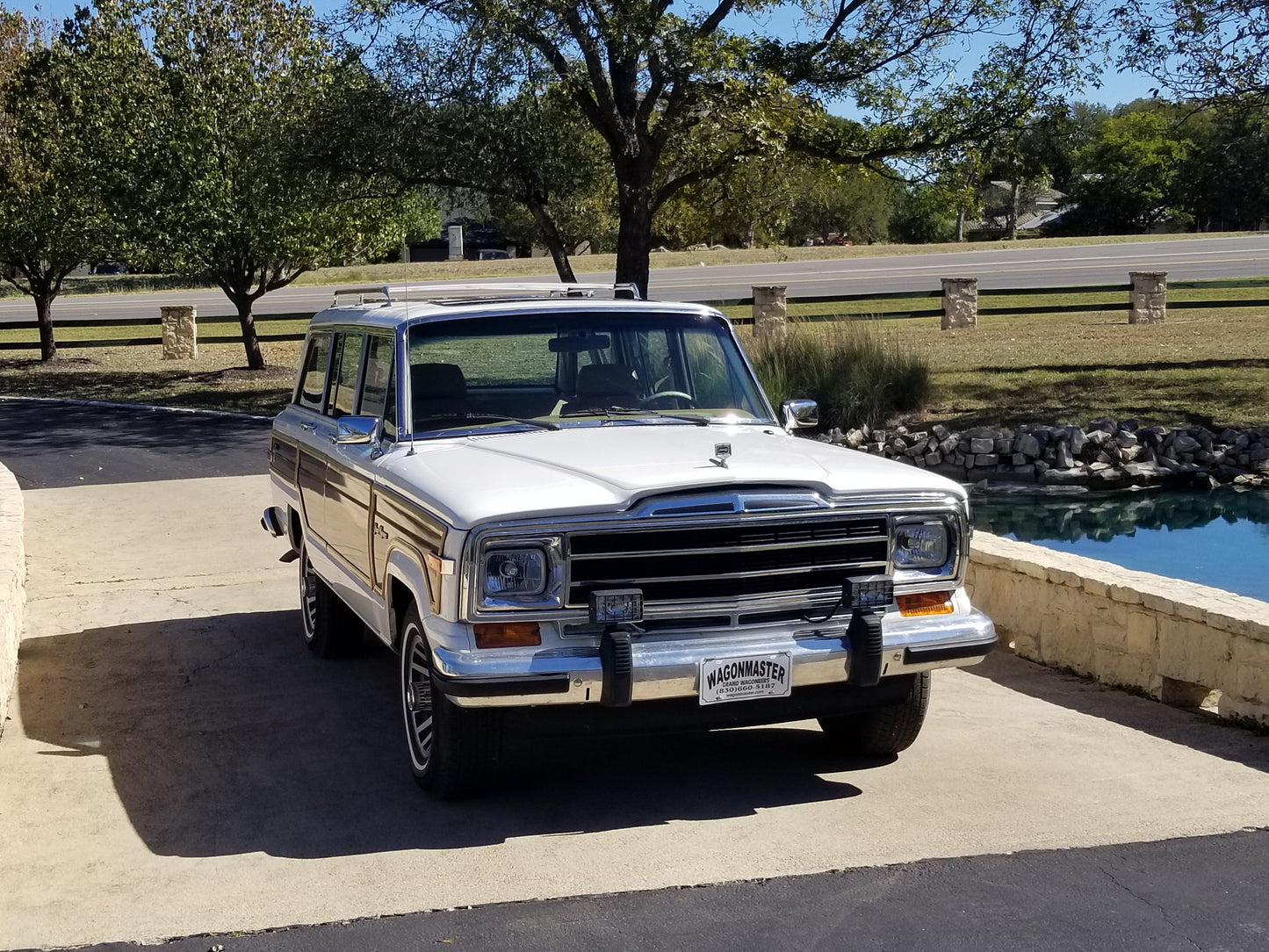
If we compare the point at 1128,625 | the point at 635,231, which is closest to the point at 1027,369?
the point at 635,231

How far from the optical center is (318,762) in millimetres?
6184

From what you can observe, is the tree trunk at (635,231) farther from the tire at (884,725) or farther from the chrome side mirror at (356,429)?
the tire at (884,725)

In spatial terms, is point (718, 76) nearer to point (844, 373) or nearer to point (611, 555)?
point (844, 373)

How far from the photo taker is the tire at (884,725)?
5848mm

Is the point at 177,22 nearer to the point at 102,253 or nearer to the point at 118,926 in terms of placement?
the point at 102,253

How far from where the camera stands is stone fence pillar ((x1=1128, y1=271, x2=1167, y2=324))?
2652 cm

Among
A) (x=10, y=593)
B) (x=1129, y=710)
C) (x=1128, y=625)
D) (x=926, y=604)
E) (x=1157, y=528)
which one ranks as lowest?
(x=1157, y=528)

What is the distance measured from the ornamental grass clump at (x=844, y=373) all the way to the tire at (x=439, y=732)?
11938 mm

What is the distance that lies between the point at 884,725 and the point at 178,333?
2390cm

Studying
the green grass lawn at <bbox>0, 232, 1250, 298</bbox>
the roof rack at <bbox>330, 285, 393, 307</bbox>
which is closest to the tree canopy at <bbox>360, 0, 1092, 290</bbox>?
the roof rack at <bbox>330, 285, 393, 307</bbox>

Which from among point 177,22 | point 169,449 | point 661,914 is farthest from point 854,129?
point 661,914

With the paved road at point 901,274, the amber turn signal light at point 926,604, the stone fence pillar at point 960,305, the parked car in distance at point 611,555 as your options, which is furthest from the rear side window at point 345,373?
the paved road at point 901,274

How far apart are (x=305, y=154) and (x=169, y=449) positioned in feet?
15.5

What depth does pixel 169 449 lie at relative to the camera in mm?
16875
